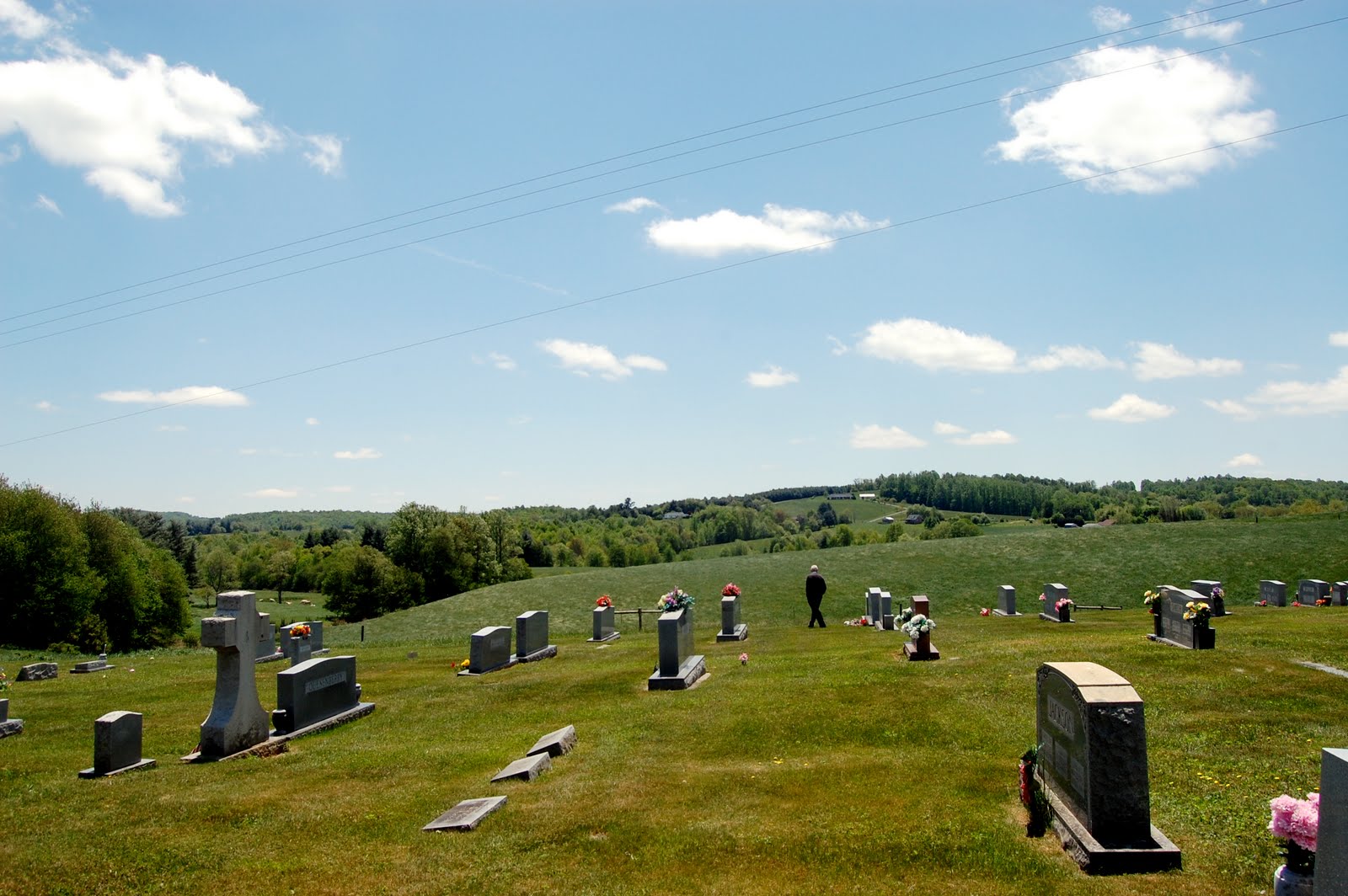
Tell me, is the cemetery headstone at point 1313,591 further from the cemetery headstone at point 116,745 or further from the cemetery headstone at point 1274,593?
the cemetery headstone at point 116,745

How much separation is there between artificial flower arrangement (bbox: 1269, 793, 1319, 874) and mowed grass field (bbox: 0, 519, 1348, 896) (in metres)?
0.82

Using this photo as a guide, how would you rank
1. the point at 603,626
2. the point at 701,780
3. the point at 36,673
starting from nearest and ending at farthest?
the point at 701,780
the point at 36,673
the point at 603,626

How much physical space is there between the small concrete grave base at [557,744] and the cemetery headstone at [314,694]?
507 centimetres

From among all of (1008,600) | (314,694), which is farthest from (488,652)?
(1008,600)

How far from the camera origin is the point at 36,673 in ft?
76.7

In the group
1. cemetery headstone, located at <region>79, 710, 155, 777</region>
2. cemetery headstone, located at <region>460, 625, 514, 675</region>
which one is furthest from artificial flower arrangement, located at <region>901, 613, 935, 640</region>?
cemetery headstone, located at <region>79, 710, 155, 777</region>

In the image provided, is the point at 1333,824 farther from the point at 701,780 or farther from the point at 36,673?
the point at 36,673

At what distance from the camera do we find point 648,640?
86.1ft

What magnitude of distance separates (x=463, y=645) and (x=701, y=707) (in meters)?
19.1

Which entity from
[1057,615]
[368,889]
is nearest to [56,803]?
[368,889]

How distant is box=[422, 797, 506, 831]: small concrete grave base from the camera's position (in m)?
8.01

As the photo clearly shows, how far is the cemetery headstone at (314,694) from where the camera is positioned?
13.7 metres

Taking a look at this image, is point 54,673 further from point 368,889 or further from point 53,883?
point 368,889

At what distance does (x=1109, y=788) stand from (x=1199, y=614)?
37.3 feet
